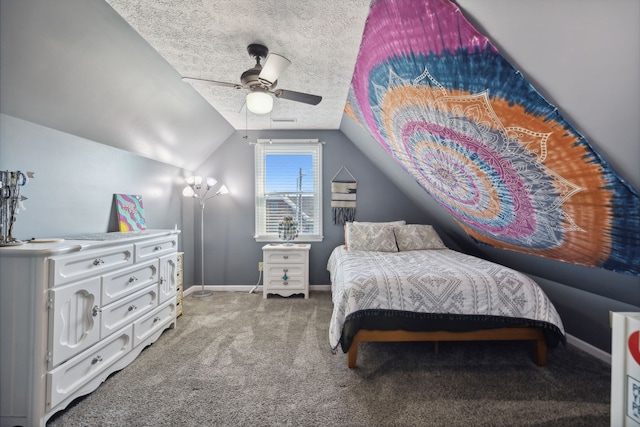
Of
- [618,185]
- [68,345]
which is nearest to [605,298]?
[618,185]

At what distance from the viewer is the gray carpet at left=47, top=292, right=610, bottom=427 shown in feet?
4.58

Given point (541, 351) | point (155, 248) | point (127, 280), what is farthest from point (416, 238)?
point (127, 280)

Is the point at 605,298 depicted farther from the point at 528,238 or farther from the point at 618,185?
the point at 618,185

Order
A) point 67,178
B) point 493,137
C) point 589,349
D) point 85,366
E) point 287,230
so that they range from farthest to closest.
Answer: point 287,230, point 589,349, point 67,178, point 85,366, point 493,137

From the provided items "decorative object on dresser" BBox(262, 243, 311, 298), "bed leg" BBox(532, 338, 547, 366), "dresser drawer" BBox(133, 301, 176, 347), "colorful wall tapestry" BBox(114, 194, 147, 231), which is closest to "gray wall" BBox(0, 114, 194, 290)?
"colorful wall tapestry" BBox(114, 194, 147, 231)

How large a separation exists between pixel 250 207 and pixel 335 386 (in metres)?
2.65

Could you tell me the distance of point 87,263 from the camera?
4.98 feet

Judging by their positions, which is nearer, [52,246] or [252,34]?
[52,246]

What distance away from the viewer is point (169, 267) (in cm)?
238

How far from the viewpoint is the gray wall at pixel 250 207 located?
12.2 ft

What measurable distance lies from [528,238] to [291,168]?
2.84 meters

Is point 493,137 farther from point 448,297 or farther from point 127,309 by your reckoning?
point 127,309

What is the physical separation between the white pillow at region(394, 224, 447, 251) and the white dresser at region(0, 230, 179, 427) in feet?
8.80

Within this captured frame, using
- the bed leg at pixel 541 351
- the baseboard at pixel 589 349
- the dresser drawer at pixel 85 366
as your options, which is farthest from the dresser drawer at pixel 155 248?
the baseboard at pixel 589 349
